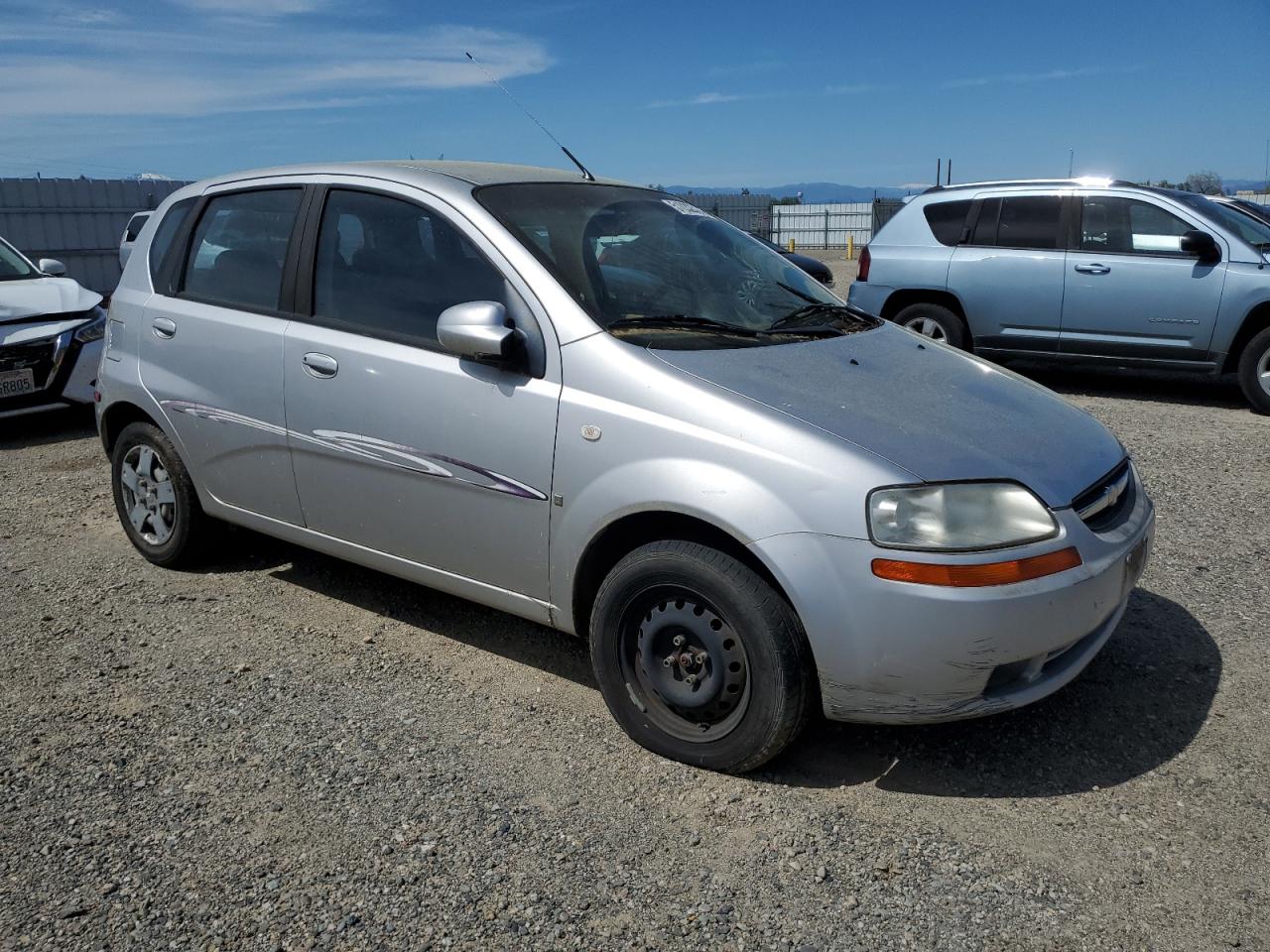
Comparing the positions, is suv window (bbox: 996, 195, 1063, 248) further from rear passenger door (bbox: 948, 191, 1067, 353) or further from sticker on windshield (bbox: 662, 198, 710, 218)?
sticker on windshield (bbox: 662, 198, 710, 218)

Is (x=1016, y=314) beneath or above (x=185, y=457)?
above

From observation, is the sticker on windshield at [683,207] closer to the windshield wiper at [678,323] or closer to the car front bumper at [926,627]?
the windshield wiper at [678,323]

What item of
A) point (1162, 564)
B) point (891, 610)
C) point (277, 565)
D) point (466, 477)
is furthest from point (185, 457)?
point (1162, 564)

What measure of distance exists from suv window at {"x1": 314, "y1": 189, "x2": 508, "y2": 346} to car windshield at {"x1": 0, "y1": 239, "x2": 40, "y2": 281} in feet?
20.3

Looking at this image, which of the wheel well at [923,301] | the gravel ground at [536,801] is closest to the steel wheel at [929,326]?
the wheel well at [923,301]


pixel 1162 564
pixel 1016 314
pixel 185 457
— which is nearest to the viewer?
pixel 185 457

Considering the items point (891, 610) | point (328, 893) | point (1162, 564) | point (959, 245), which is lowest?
point (328, 893)

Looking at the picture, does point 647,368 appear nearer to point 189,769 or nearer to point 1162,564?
point 189,769

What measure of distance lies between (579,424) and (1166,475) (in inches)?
183

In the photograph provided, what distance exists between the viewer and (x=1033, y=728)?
3500 mm

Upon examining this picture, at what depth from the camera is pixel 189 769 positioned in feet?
10.8

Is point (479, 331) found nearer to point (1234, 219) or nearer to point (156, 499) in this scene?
point (156, 499)

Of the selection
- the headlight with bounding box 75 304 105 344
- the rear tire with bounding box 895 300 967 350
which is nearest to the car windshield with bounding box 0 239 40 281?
the headlight with bounding box 75 304 105 344

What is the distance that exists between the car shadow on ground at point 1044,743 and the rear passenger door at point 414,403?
1.08 metres
